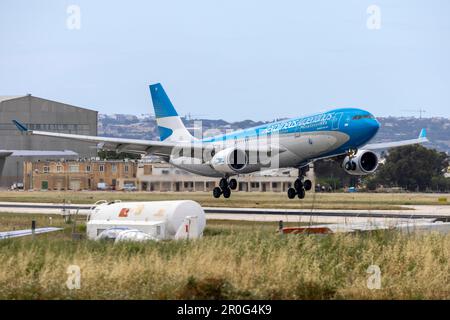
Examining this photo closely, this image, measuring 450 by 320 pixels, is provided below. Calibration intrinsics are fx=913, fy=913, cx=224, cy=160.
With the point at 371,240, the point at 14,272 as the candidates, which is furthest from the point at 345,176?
the point at 14,272

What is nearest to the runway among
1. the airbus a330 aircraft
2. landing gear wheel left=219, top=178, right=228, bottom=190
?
the airbus a330 aircraft

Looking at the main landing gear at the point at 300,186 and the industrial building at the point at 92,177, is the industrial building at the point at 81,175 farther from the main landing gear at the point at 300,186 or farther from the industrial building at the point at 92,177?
the main landing gear at the point at 300,186

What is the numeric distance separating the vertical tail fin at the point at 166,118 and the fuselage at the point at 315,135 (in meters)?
11.9

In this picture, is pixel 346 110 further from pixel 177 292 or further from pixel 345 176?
pixel 345 176

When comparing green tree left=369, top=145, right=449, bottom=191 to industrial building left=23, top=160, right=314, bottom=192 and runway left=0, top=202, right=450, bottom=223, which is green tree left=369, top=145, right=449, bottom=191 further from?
runway left=0, top=202, right=450, bottom=223

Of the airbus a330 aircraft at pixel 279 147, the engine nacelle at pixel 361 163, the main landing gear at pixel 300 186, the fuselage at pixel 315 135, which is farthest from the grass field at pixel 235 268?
the main landing gear at pixel 300 186

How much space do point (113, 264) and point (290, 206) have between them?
134ft

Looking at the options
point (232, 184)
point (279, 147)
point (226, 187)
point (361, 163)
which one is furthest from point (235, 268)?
point (226, 187)

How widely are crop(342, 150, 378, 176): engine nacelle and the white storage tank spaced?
23695mm

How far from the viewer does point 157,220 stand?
116 feet

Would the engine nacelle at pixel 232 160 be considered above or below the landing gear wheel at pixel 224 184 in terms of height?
above

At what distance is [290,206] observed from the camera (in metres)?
64.4

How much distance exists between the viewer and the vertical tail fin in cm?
7325

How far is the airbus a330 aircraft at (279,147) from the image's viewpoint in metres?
55.9
